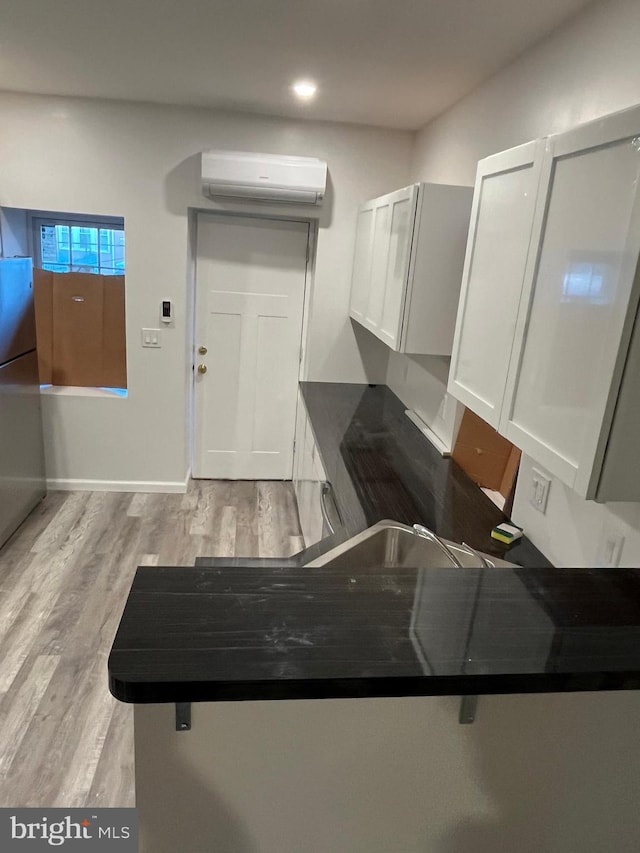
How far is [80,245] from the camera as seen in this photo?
410 centimetres

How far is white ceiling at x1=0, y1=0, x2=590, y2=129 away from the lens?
198 cm

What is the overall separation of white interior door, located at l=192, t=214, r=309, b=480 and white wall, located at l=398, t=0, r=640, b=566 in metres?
1.80

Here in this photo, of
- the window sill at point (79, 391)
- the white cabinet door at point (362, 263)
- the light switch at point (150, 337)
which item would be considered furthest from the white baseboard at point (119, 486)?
the white cabinet door at point (362, 263)

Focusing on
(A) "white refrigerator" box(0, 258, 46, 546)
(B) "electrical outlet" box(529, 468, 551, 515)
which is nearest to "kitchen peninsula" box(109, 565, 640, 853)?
(B) "electrical outlet" box(529, 468, 551, 515)

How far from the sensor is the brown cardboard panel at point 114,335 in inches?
159

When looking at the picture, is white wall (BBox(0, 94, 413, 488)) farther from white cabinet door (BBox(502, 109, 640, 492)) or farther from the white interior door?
white cabinet door (BBox(502, 109, 640, 492))

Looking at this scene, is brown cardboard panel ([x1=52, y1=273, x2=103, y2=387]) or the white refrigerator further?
brown cardboard panel ([x1=52, y1=273, x2=103, y2=387])

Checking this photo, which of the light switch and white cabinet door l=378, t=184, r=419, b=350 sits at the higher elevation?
white cabinet door l=378, t=184, r=419, b=350

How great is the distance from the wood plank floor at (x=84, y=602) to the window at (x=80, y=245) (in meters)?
1.58

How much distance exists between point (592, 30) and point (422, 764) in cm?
202

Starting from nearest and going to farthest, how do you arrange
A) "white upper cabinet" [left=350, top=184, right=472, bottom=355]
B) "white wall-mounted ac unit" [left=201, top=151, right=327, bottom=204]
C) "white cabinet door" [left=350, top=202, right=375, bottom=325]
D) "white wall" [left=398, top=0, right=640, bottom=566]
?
"white wall" [left=398, top=0, right=640, bottom=566], "white upper cabinet" [left=350, top=184, right=472, bottom=355], "white cabinet door" [left=350, top=202, right=375, bottom=325], "white wall-mounted ac unit" [left=201, top=151, right=327, bottom=204]

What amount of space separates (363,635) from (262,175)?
3128 mm

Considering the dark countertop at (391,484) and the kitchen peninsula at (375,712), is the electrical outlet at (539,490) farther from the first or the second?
the kitchen peninsula at (375,712)

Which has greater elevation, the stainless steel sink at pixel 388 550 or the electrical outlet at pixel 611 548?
the electrical outlet at pixel 611 548
